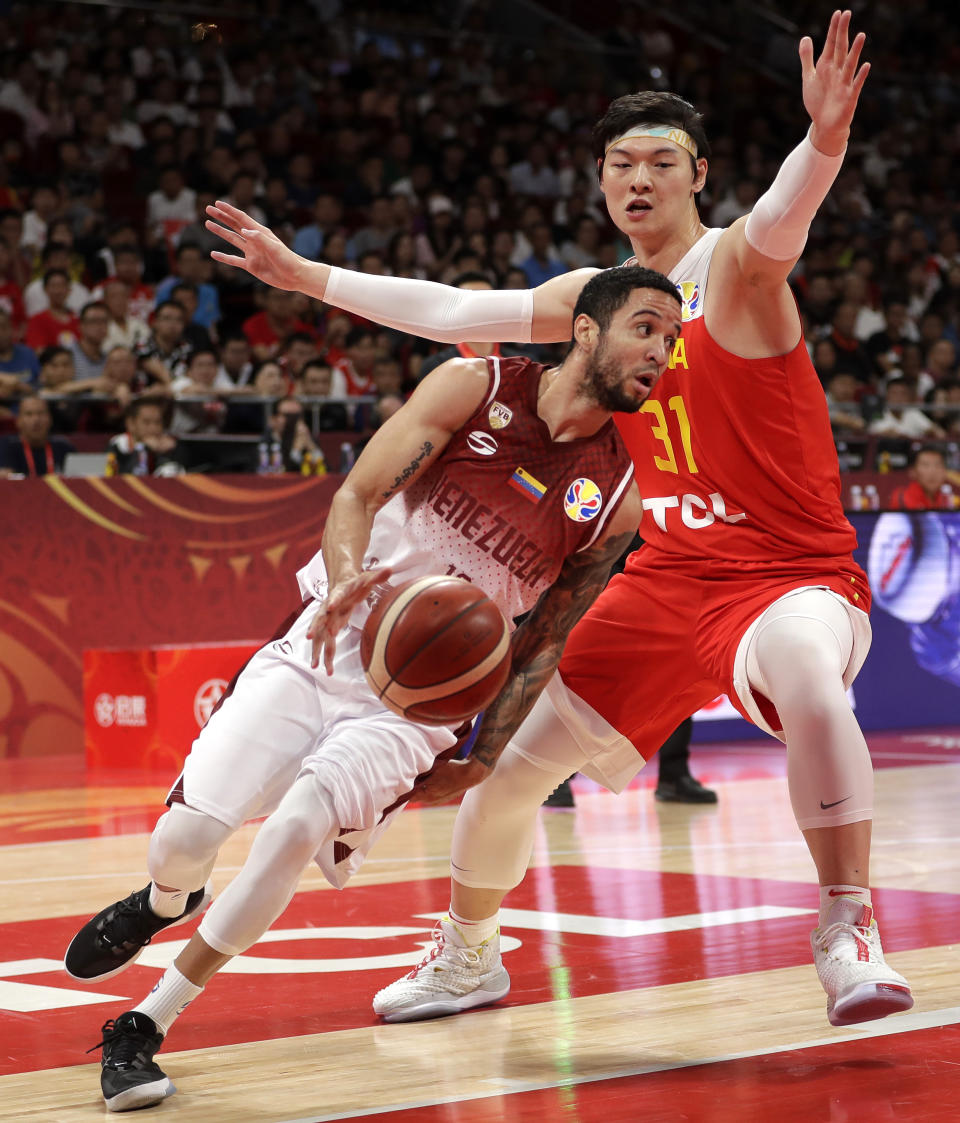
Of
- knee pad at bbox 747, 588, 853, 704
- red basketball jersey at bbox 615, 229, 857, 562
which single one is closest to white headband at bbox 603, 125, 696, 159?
red basketball jersey at bbox 615, 229, 857, 562

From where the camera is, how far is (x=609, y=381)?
3830 millimetres

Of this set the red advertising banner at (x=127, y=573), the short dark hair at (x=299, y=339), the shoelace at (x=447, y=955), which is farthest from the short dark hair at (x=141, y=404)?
the shoelace at (x=447, y=955)

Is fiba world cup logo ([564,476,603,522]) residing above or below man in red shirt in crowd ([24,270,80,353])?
below

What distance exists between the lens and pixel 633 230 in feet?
13.5

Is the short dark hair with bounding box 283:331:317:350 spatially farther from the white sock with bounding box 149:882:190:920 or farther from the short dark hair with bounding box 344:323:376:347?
the white sock with bounding box 149:882:190:920

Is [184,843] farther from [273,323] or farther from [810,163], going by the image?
[273,323]

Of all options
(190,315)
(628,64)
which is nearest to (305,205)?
(190,315)

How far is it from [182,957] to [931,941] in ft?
7.84

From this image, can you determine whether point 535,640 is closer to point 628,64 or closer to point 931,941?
point 931,941

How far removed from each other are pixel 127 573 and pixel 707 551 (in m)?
6.62

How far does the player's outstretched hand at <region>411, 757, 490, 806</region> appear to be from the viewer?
3833 millimetres

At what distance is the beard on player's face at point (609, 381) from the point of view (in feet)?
12.5

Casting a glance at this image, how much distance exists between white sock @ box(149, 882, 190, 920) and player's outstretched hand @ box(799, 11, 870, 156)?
7.33 feet

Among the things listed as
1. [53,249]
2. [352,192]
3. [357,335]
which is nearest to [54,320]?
[53,249]
